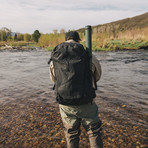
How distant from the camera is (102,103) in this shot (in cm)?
600

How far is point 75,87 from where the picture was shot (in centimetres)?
255

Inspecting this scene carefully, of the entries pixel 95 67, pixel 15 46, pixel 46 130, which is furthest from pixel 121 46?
pixel 15 46

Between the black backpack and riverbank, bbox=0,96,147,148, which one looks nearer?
the black backpack

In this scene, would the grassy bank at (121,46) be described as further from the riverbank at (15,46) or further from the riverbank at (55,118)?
the riverbank at (15,46)

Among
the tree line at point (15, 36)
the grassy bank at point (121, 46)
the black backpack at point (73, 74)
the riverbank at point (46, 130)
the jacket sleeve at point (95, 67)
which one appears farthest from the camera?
the tree line at point (15, 36)

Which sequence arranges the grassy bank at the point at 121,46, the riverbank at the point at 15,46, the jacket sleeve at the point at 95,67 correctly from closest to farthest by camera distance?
the jacket sleeve at the point at 95,67 → the grassy bank at the point at 121,46 → the riverbank at the point at 15,46

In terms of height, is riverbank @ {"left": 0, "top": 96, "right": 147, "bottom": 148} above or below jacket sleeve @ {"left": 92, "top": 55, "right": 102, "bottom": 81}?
below

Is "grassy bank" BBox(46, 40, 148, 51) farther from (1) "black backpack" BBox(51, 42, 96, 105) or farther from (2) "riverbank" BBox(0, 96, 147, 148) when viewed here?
(1) "black backpack" BBox(51, 42, 96, 105)

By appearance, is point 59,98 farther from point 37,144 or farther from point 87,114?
point 37,144

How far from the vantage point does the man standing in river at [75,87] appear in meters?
2.48

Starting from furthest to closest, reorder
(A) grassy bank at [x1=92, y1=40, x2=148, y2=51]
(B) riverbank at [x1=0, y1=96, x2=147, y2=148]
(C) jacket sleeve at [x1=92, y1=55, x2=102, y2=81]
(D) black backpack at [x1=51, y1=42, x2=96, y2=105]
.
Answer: (A) grassy bank at [x1=92, y1=40, x2=148, y2=51], (B) riverbank at [x1=0, y1=96, x2=147, y2=148], (C) jacket sleeve at [x1=92, y1=55, x2=102, y2=81], (D) black backpack at [x1=51, y1=42, x2=96, y2=105]

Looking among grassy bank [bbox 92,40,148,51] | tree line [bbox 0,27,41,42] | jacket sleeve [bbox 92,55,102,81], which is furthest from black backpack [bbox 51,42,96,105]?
tree line [bbox 0,27,41,42]

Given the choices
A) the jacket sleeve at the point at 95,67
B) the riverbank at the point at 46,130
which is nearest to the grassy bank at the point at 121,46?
the riverbank at the point at 46,130

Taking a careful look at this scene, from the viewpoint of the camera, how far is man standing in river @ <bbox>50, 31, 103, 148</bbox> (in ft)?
8.15
